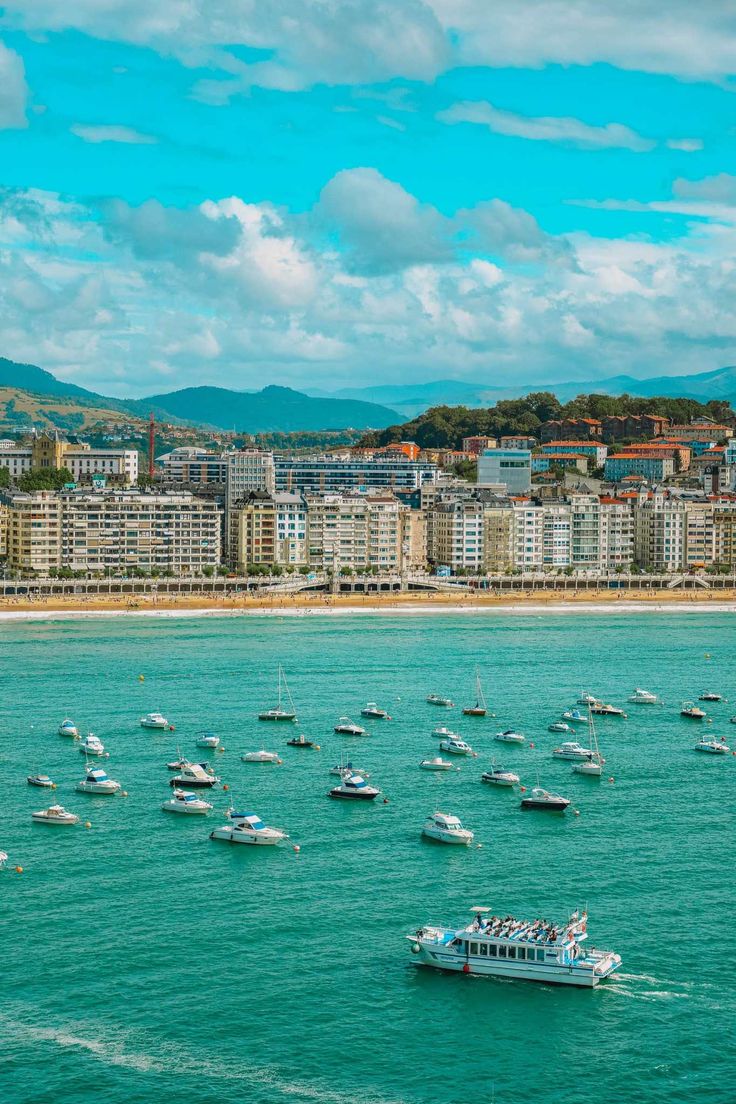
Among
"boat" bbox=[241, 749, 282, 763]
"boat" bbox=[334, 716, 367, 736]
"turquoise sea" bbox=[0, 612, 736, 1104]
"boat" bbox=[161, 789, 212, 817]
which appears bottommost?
"turquoise sea" bbox=[0, 612, 736, 1104]

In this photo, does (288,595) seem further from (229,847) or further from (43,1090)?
(43,1090)

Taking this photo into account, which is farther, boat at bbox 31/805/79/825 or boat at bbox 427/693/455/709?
boat at bbox 427/693/455/709

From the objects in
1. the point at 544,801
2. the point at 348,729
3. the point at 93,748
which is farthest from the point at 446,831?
the point at 348,729

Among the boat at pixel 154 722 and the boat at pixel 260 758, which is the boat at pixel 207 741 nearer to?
the boat at pixel 260 758

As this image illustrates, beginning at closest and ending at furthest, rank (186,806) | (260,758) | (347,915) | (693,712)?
(347,915) → (186,806) → (260,758) → (693,712)

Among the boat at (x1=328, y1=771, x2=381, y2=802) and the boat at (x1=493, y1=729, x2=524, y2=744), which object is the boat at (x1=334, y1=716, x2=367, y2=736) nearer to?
the boat at (x1=493, y1=729, x2=524, y2=744)

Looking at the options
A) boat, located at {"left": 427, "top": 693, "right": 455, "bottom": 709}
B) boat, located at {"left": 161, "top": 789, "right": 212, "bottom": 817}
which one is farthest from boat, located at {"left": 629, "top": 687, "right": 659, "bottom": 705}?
boat, located at {"left": 161, "top": 789, "right": 212, "bottom": 817}

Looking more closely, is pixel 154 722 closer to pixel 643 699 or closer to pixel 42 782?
pixel 42 782
